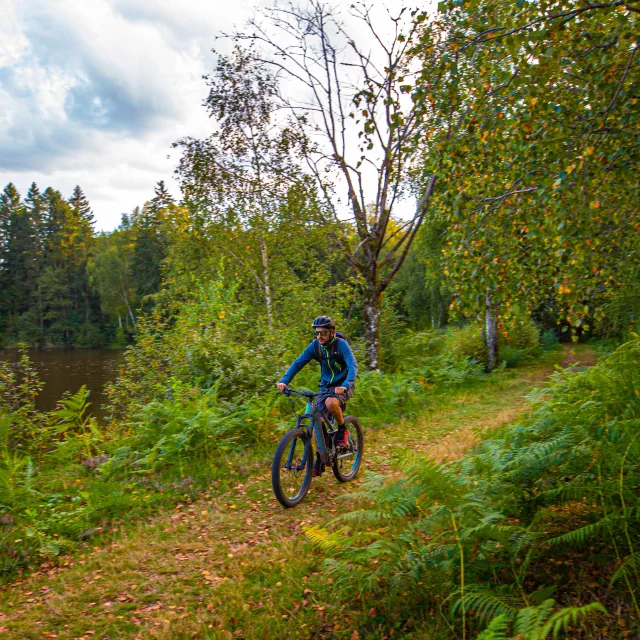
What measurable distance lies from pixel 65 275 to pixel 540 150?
73.5m

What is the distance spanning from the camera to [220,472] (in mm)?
7012

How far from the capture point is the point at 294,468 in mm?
5832

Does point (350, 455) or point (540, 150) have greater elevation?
point (540, 150)

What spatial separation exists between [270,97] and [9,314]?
5904 centimetres

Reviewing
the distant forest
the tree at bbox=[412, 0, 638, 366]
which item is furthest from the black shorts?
the distant forest

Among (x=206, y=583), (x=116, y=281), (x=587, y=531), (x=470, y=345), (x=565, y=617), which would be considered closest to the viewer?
(x=565, y=617)

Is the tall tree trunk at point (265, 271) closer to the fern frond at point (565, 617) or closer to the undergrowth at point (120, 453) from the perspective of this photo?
the undergrowth at point (120, 453)

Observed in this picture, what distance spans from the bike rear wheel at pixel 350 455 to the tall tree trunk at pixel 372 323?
18.8 ft

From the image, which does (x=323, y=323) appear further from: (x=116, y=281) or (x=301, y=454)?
(x=116, y=281)

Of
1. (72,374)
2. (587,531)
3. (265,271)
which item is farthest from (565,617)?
(72,374)

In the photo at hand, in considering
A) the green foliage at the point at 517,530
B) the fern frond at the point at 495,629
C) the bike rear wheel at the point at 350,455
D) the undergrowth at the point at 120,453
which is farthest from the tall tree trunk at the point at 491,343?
the fern frond at the point at 495,629

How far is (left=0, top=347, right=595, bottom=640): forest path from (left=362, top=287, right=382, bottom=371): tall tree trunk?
621cm

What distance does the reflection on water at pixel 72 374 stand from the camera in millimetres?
24977

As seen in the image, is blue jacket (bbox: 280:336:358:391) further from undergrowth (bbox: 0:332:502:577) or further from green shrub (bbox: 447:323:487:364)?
green shrub (bbox: 447:323:487:364)
